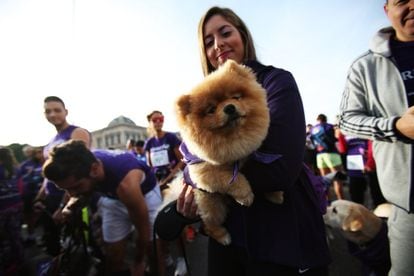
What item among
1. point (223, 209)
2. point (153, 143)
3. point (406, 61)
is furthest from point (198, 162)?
point (153, 143)

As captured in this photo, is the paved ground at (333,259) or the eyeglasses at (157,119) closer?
the paved ground at (333,259)

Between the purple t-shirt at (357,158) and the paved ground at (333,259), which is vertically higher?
the purple t-shirt at (357,158)

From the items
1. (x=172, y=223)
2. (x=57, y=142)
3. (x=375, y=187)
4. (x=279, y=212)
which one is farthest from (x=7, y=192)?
(x=375, y=187)

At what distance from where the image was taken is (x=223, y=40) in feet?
5.16

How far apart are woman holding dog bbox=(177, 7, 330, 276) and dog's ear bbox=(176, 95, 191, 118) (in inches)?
16.1

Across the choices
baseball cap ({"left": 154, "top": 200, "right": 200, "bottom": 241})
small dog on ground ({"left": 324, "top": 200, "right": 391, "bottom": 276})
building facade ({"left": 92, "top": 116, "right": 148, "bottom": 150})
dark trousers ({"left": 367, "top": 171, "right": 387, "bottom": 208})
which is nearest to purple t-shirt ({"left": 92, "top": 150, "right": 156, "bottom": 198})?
baseball cap ({"left": 154, "top": 200, "right": 200, "bottom": 241})

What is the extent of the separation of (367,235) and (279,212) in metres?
1.39

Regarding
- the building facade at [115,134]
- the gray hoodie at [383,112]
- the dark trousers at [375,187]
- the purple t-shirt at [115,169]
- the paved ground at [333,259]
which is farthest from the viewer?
the building facade at [115,134]

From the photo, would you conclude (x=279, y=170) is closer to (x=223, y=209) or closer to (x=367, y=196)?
(x=223, y=209)

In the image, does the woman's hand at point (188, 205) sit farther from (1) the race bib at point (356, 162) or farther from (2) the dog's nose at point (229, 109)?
(1) the race bib at point (356, 162)

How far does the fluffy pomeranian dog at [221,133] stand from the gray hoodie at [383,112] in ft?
2.37

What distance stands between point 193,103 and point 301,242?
824 mm

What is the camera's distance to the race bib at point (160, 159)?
17.0ft

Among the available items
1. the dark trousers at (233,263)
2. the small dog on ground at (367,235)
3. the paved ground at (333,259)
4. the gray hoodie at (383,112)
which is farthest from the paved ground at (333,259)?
the dark trousers at (233,263)
